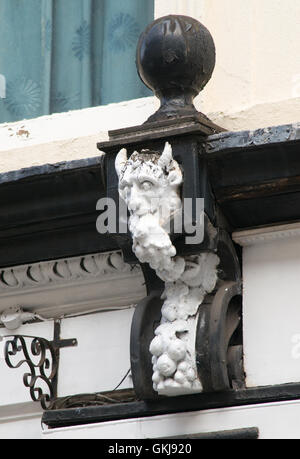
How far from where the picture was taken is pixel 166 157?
4.43 metres

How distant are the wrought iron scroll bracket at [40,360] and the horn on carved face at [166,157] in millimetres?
665

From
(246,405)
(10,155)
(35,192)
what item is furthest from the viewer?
(10,155)

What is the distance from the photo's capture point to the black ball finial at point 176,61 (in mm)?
4543

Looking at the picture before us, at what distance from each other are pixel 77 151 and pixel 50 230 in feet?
0.89

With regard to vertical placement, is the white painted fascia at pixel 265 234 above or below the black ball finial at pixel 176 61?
below

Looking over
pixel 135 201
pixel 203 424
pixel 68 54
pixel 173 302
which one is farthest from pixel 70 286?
pixel 68 54

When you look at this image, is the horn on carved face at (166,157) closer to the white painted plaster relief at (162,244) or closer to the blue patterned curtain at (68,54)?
the white painted plaster relief at (162,244)

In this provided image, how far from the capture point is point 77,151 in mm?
4930

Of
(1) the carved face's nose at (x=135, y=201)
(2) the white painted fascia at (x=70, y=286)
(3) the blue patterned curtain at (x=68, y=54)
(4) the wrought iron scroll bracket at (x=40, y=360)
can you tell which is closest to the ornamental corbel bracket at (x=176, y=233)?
(1) the carved face's nose at (x=135, y=201)

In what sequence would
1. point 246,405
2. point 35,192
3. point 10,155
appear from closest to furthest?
point 246,405, point 35,192, point 10,155

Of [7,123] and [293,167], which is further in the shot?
[7,123]
